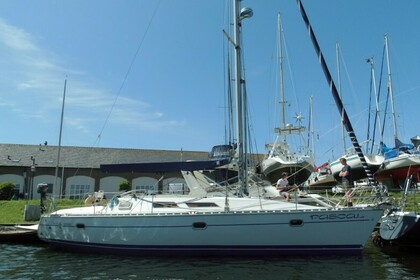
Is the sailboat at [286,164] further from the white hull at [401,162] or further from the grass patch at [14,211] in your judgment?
the grass patch at [14,211]

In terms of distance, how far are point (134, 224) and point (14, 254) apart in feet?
16.4

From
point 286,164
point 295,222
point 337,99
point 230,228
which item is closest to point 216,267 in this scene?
point 230,228

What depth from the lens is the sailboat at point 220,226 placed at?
12164mm

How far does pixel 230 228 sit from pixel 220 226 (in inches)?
13.8

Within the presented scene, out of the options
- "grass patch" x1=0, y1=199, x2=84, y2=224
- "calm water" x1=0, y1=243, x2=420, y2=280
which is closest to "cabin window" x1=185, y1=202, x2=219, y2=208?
"calm water" x1=0, y1=243, x2=420, y2=280

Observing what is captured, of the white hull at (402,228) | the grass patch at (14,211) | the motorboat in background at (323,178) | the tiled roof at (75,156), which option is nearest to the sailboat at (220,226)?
the white hull at (402,228)

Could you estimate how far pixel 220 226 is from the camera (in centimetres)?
1255

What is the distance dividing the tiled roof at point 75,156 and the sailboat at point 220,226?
26.0 meters

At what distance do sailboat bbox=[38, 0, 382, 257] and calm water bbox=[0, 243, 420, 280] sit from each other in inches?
17.8

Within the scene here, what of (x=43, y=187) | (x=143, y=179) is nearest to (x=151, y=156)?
(x=143, y=179)

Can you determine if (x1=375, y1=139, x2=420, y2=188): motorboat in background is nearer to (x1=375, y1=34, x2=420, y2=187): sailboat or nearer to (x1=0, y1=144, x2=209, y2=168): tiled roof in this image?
(x1=375, y1=34, x2=420, y2=187): sailboat

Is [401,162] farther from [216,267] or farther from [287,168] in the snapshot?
[216,267]

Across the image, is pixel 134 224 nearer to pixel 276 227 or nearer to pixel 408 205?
pixel 276 227

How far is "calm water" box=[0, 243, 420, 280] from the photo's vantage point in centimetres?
1020
